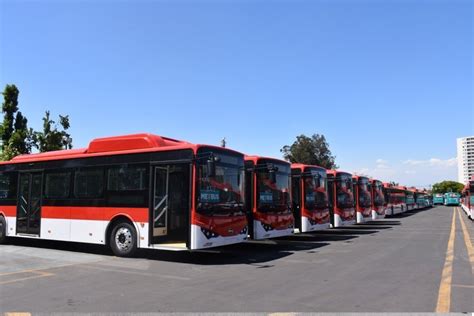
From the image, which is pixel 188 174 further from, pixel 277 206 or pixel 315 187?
pixel 315 187

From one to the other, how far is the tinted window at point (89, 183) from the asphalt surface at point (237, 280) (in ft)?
5.93

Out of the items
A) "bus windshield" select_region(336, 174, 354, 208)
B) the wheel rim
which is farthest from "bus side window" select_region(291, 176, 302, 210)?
the wheel rim

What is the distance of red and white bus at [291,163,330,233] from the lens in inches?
657

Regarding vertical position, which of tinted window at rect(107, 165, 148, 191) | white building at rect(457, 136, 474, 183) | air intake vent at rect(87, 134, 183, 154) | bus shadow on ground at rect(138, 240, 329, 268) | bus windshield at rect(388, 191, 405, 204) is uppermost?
white building at rect(457, 136, 474, 183)

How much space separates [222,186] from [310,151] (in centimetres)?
5899

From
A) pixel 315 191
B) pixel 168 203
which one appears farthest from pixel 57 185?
pixel 315 191

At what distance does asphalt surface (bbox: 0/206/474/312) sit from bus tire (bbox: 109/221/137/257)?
1.36 ft

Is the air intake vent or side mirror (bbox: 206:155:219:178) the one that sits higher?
the air intake vent

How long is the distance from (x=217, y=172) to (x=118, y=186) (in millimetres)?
3067

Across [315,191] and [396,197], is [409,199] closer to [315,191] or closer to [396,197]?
[396,197]

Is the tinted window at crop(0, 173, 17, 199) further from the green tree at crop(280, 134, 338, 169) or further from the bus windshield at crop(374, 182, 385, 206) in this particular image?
the green tree at crop(280, 134, 338, 169)

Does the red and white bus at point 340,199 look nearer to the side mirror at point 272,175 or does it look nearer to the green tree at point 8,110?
the side mirror at point 272,175

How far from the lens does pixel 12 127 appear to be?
3188 cm

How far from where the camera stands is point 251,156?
14352 mm
